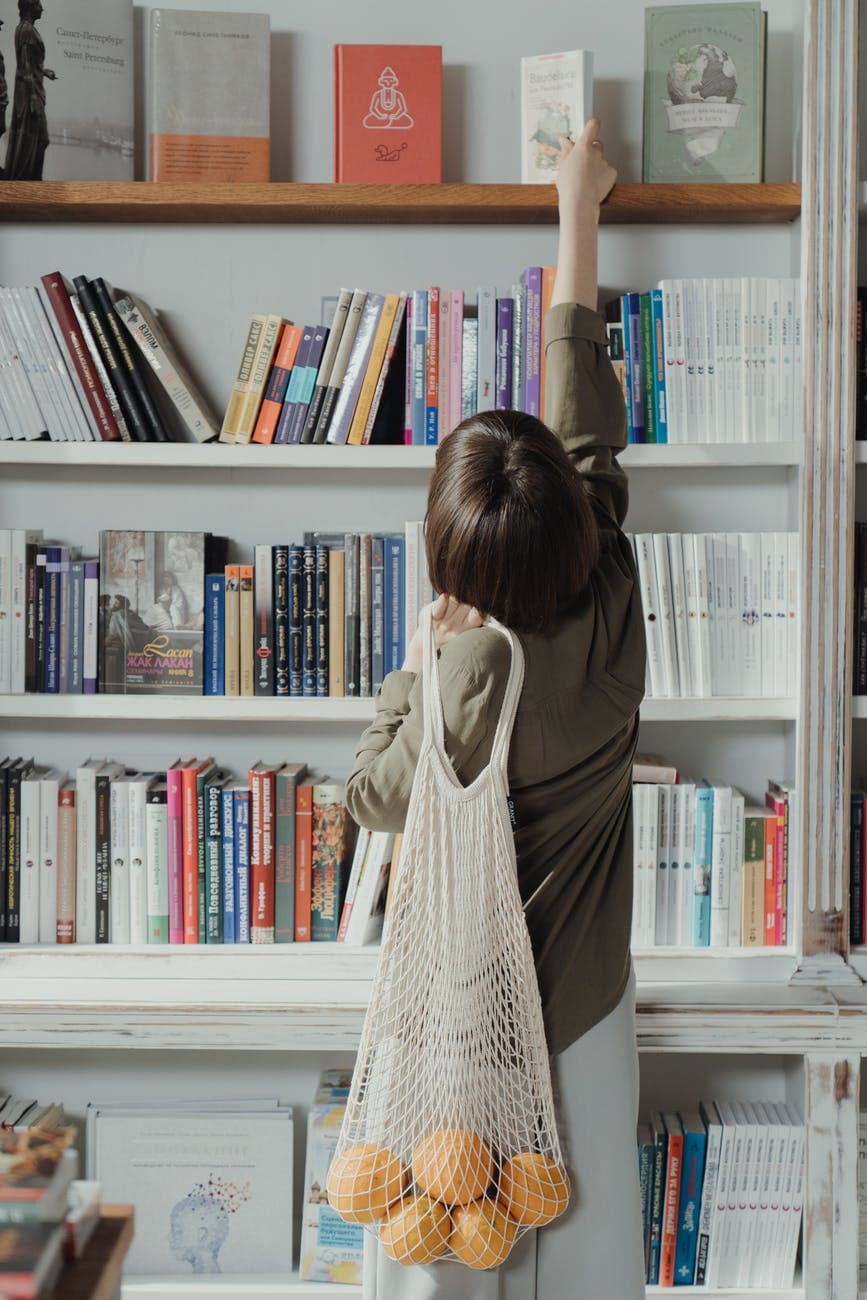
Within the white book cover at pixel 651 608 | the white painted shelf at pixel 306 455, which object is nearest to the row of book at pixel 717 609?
the white book cover at pixel 651 608

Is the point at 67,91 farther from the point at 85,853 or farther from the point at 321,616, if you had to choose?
the point at 85,853

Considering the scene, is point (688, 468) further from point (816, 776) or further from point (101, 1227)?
Result: point (101, 1227)

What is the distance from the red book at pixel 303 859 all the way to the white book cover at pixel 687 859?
62 centimetres

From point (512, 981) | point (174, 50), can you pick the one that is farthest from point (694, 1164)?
point (174, 50)

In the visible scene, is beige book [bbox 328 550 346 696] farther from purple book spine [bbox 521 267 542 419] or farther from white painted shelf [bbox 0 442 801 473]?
purple book spine [bbox 521 267 542 419]

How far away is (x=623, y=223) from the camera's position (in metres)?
1.98

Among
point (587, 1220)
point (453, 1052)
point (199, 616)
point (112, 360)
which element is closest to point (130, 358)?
point (112, 360)

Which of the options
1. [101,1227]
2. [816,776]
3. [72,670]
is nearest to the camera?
[101,1227]

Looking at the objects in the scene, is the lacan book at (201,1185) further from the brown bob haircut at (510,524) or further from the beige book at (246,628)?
the brown bob haircut at (510,524)

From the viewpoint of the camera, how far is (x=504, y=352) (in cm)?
184

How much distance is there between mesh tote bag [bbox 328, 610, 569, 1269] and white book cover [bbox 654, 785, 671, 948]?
62 centimetres

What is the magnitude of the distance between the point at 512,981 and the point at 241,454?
3.24ft

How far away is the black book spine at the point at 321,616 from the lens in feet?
6.19

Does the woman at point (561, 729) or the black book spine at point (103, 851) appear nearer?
the woman at point (561, 729)
